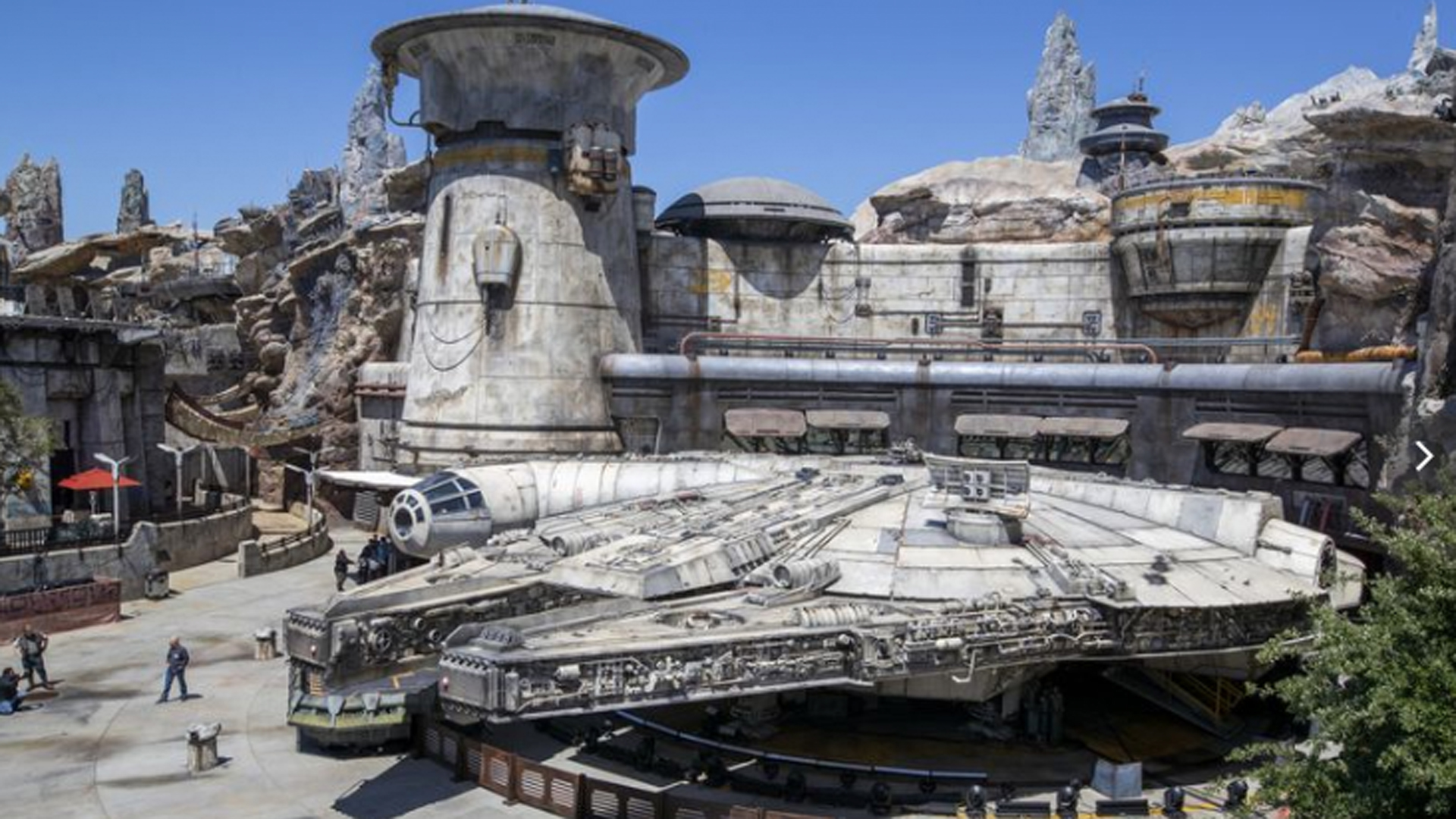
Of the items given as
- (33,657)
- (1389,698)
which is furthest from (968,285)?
(33,657)

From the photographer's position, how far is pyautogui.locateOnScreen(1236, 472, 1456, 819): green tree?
16438 millimetres

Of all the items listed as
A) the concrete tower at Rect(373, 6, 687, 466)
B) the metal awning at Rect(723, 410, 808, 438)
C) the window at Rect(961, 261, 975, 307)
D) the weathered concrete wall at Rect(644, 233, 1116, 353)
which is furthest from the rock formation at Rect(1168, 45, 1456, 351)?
the concrete tower at Rect(373, 6, 687, 466)

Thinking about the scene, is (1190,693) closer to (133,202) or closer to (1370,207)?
(1370,207)

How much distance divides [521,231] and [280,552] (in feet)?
62.9

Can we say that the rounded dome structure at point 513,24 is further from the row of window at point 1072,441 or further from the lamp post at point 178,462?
the lamp post at point 178,462

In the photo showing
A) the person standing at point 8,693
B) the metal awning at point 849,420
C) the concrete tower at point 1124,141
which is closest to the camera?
the person standing at point 8,693

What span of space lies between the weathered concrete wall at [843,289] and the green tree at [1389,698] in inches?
1418

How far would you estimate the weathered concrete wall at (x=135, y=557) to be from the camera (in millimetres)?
45281

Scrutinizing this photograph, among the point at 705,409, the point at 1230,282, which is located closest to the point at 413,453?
the point at 705,409

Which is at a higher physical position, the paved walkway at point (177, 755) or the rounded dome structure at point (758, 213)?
the rounded dome structure at point (758, 213)

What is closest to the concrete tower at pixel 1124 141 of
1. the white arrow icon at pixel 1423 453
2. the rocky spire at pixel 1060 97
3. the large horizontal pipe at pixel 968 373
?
the large horizontal pipe at pixel 968 373

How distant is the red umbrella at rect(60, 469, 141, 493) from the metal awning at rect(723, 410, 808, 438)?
27257mm

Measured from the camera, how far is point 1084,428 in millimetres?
47156

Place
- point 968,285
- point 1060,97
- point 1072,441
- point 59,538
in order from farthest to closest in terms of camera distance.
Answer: point 1060,97 → point 968,285 → point 1072,441 → point 59,538
